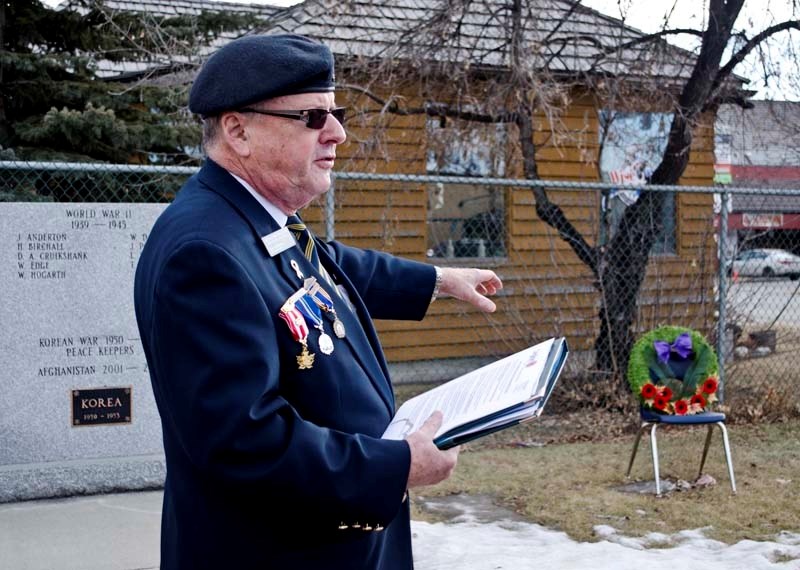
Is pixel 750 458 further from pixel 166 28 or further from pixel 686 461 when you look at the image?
pixel 166 28

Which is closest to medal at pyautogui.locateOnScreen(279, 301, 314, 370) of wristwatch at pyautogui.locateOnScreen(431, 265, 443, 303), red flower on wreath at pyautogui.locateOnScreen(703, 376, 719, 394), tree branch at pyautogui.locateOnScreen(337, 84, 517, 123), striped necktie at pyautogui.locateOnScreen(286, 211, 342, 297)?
striped necktie at pyautogui.locateOnScreen(286, 211, 342, 297)

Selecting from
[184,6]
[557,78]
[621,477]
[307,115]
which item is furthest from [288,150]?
[184,6]

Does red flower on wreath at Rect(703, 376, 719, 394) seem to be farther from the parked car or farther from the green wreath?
the parked car

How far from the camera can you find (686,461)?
7.36m

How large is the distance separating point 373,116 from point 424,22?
106cm

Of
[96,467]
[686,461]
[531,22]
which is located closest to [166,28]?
[531,22]

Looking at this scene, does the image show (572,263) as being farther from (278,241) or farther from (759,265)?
(278,241)

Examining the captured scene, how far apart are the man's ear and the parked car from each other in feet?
26.6

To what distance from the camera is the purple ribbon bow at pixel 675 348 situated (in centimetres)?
683

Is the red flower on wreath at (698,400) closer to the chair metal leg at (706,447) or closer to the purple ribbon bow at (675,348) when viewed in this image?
the chair metal leg at (706,447)

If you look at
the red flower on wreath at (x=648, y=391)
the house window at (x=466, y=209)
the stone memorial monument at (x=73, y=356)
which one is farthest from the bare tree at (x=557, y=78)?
the stone memorial monument at (x=73, y=356)

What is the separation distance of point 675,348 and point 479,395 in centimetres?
521

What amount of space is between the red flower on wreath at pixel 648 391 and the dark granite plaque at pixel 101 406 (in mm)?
3370

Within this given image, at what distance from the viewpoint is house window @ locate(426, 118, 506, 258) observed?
37.3ft
